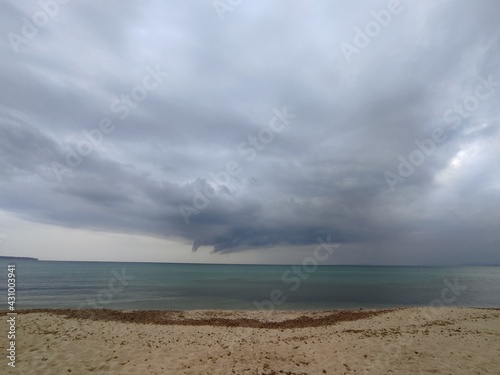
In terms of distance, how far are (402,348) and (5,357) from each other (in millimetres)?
16684

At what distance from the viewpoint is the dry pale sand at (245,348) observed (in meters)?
10.6

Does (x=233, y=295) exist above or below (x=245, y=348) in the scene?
below

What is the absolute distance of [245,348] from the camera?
1348 cm

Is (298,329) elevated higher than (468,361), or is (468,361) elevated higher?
(468,361)

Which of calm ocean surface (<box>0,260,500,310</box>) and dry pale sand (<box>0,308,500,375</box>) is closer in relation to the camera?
dry pale sand (<box>0,308,500,375</box>)

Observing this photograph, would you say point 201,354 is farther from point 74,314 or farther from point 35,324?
point 74,314

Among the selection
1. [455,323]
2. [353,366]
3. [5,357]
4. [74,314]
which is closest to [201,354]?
[353,366]

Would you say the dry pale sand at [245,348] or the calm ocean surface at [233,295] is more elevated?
the dry pale sand at [245,348]

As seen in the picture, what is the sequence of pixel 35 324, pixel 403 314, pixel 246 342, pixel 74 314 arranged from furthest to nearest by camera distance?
1. pixel 403 314
2. pixel 74 314
3. pixel 35 324
4. pixel 246 342

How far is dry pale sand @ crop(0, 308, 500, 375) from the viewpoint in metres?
10.6

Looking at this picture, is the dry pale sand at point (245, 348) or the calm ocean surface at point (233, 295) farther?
the calm ocean surface at point (233, 295)

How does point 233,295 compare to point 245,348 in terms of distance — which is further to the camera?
point 233,295

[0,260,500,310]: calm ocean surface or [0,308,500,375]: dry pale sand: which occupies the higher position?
[0,308,500,375]: dry pale sand

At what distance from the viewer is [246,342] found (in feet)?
48.5
